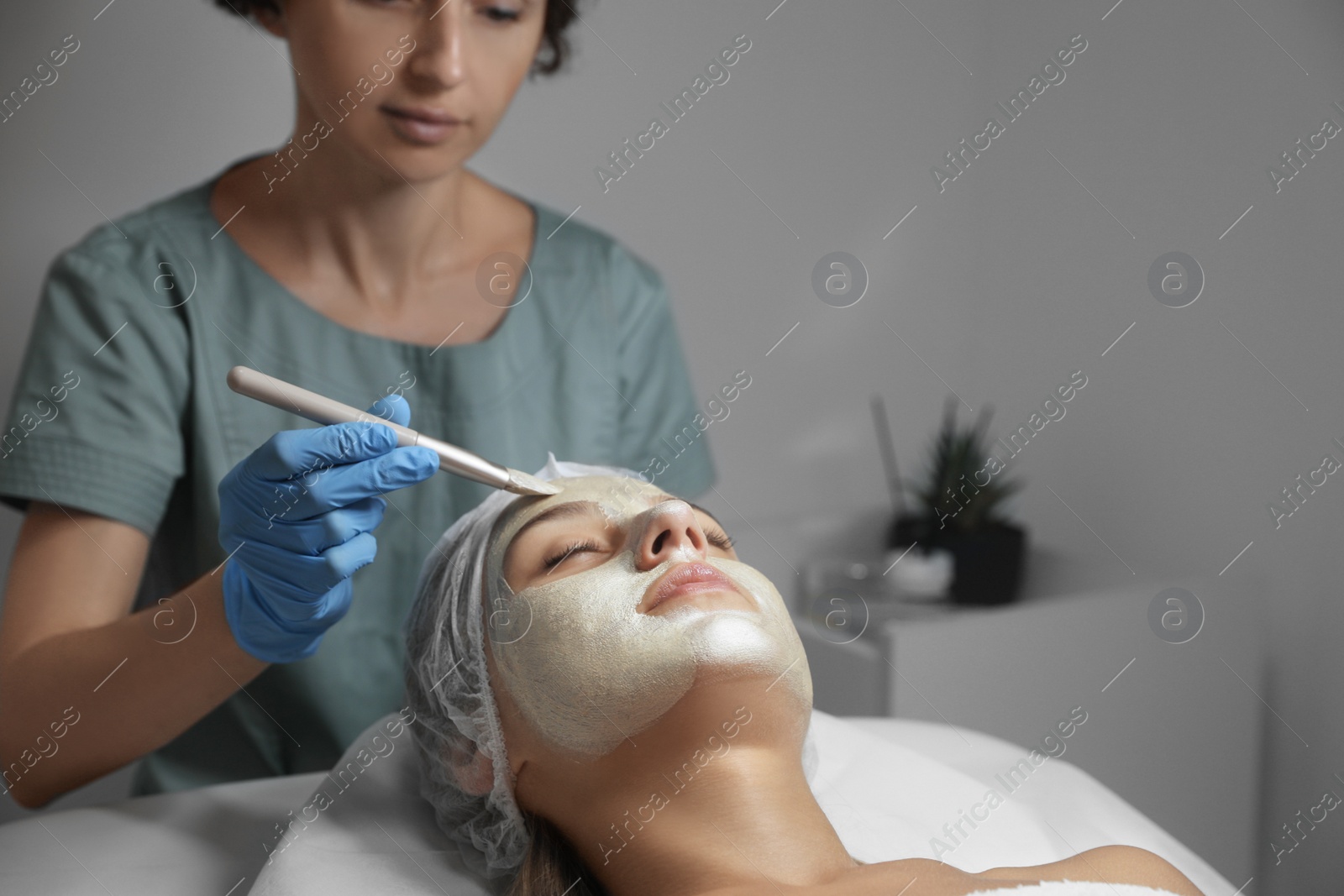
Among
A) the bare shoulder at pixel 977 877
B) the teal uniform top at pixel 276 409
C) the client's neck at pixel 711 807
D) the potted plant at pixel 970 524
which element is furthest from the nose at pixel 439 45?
the potted plant at pixel 970 524

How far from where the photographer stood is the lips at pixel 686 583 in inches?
42.3

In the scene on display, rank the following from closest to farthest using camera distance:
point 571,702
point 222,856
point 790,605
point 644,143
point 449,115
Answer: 1. point 571,702
2. point 222,856
3. point 449,115
4. point 644,143
5. point 790,605

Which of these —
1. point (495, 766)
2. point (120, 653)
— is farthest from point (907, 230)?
point (120, 653)

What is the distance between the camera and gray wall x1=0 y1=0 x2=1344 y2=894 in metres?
1.69

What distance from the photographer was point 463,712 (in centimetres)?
119

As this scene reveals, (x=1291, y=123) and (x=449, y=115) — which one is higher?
(x=1291, y=123)

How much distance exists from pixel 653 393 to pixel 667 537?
631 mm

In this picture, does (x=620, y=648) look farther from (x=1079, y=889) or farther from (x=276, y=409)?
(x=276, y=409)

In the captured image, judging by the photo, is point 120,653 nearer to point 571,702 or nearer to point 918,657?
point 571,702

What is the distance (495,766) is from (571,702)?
0.53 feet

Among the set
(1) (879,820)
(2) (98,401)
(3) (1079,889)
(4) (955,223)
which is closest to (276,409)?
(2) (98,401)

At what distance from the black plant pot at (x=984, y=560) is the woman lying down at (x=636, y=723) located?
1.15 metres

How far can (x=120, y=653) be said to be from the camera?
1165 millimetres

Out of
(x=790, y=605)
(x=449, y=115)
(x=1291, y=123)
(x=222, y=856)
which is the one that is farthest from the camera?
(x=790, y=605)
